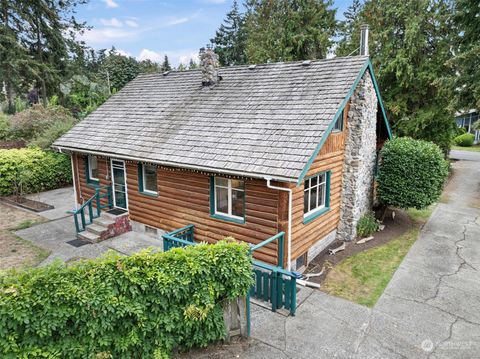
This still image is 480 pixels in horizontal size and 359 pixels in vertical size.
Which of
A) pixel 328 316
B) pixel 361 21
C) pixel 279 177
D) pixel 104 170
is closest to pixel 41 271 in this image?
pixel 279 177

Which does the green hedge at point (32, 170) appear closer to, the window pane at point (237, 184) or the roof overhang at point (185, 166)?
the roof overhang at point (185, 166)

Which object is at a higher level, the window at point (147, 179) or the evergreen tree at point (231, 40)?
the evergreen tree at point (231, 40)

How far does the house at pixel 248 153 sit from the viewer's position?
8953mm

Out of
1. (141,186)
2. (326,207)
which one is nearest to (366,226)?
(326,207)

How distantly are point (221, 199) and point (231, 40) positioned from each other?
4911 cm

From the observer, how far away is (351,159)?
11609 mm

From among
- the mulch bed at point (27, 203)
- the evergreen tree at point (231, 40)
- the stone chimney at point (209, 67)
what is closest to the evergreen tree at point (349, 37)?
the stone chimney at point (209, 67)

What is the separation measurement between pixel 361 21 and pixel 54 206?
23.6m

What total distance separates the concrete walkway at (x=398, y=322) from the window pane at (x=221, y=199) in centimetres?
329

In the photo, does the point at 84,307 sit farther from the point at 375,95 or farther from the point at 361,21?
the point at 361,21

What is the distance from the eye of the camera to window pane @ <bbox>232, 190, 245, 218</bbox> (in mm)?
9562

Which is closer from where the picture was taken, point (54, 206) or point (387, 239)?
point (387, 239)

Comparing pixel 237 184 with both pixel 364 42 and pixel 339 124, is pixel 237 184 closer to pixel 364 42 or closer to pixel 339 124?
pixel 339 124

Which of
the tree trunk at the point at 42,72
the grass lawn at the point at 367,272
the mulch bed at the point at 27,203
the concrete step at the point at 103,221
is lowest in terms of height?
the grass lawn at the point at 367,272
